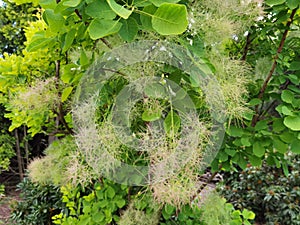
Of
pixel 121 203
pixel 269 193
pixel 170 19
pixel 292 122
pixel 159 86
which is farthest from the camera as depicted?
pixel 269 193

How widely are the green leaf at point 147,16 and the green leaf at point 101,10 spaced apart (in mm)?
56

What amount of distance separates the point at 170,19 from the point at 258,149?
0.72 metres

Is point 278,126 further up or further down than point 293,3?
further down

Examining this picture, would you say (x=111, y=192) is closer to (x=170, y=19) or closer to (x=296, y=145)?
(x=296, y=145)

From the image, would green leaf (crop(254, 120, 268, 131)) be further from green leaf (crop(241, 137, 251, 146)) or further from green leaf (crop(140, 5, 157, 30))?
green leaf (crop(140, 5, 157, 30))

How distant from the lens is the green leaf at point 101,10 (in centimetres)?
55

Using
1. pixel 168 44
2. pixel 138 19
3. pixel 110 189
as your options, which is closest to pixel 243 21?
pixel 168 44

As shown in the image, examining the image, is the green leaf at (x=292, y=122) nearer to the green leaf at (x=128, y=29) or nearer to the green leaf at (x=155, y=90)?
the green leaf at (x=155, y=90)

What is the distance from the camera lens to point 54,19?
701mm

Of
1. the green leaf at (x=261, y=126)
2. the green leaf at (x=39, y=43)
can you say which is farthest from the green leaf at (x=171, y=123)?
the green leaf at (x=261, y=126)

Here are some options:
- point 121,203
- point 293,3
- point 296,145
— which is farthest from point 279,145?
point 121,203

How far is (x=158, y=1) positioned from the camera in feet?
1.80

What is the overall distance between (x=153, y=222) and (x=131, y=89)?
0.69 metres

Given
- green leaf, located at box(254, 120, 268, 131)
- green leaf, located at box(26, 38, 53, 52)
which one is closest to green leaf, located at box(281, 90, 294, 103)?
green leaf, located at box(254, 120, 268, 131)
